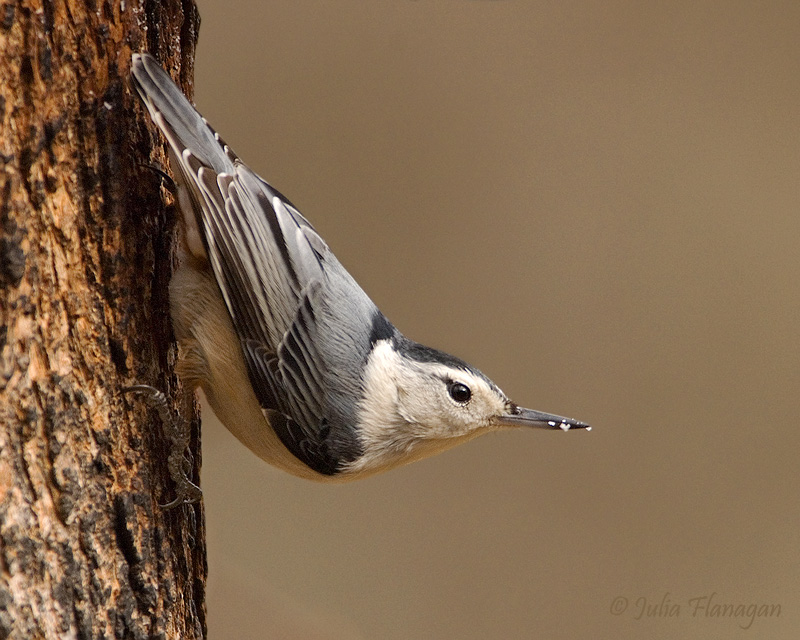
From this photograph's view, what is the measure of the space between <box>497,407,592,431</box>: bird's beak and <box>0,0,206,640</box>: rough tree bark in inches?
24.3

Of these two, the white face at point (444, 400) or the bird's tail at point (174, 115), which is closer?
the bird's tail at point (174, 115)

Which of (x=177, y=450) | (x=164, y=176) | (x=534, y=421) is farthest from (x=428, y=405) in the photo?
(x=164, y=176)

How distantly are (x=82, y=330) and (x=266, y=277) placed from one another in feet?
1.01

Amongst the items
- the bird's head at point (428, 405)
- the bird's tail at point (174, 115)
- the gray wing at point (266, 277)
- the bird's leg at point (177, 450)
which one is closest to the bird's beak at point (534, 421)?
the bird's head at point (428, 405)

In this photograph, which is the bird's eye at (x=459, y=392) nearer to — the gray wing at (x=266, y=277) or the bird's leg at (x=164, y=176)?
the gray wing at (x=266, y=277)

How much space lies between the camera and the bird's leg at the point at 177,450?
1.23m

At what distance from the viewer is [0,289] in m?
1.00

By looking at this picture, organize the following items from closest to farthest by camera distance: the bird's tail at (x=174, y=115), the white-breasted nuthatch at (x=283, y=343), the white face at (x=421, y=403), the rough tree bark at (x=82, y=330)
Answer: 1. the rough tree bark at (x=82, y=330)
2. the bird's tail at (x=174, y=115)
3. the white-breasted nuthatch at (x=283, y=343)
4. the white face at (x=421, y=403)

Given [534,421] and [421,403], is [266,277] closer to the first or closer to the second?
[421,403]

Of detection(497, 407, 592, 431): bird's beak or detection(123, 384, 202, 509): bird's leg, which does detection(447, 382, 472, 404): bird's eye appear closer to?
detection(497, 407, 592, 431): bird's beak

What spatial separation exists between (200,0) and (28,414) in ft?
5.03

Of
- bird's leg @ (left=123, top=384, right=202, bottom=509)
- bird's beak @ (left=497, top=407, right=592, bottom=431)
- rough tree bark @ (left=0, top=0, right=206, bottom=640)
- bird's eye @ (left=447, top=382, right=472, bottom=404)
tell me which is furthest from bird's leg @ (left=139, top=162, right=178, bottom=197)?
bird's beak @ (left=497, top=407, right=592, bottom=431)

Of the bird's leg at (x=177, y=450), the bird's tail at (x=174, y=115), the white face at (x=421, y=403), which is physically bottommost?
the bird's leg at (x=177, y=450)

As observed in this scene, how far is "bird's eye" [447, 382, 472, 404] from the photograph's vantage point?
1.45 m
